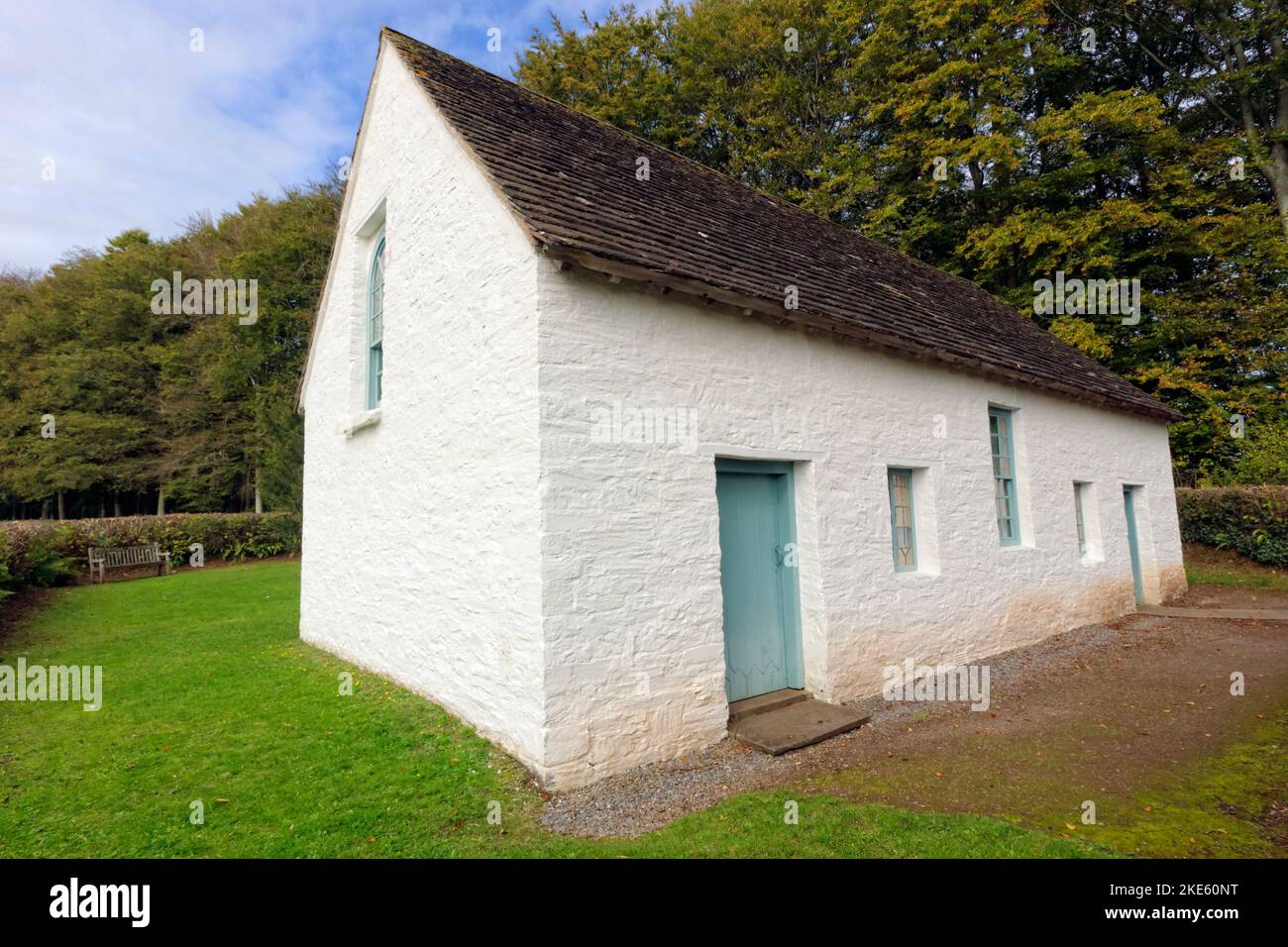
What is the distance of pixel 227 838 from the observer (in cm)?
396

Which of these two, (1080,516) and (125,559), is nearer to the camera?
(1080,516)

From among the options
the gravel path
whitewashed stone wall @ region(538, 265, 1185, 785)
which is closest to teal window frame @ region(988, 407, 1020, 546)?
whitewashed stone wall @ region(538, 265, 1185, 785)

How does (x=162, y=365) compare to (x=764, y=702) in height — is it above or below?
above

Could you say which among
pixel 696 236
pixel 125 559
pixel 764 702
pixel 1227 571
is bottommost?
pixel 1227 571

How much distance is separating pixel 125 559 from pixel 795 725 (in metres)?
21.8

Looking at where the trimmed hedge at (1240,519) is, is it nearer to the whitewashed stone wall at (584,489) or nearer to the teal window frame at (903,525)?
the whitewashed stone wall at (584,489)

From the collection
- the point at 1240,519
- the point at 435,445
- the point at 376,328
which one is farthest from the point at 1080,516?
the point at 376,328

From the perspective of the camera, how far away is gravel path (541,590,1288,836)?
4441 millimetres

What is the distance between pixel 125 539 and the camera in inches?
784

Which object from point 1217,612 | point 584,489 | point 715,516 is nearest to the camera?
point 584,489

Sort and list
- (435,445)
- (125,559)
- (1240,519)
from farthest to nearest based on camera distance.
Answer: (125,559) → (1240,519) → (435,445)

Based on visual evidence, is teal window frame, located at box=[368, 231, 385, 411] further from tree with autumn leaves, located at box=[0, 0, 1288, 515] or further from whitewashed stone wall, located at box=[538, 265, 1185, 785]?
tree with autumn leaves, located at box=[0, 0, 1288, 515]

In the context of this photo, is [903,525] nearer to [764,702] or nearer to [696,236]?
[764,702]
